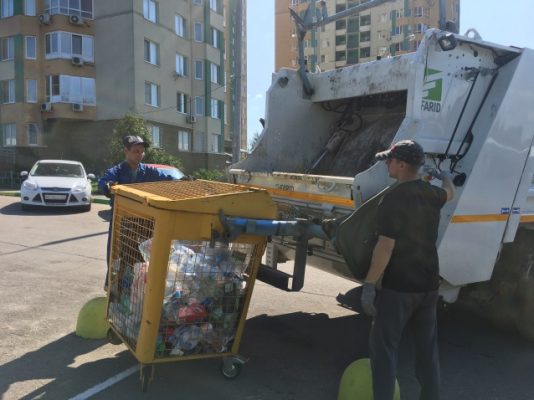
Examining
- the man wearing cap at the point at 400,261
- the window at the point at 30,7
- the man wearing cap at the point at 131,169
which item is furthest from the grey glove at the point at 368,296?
the window at the point at 30,7

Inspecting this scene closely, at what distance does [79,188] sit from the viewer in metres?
14.1

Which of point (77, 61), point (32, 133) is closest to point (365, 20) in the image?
point (77, 61)

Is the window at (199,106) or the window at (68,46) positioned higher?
the window at (68,46)

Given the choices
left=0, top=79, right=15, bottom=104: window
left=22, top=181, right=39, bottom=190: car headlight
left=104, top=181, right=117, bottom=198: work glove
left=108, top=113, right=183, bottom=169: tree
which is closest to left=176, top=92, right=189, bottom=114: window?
left=108, top=113, right=183, bottom=169: tree

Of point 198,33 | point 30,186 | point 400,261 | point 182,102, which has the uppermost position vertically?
point 198,33

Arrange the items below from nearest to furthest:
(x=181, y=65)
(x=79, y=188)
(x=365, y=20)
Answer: (x=79, y=188) → (x=181, y=65) → (x=365, y=20)

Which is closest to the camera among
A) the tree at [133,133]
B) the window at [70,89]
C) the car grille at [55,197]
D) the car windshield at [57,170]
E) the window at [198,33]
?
the car grille at [55,197]

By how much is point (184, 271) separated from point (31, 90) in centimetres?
3160

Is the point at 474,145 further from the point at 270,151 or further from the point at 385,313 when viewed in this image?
the point at 270,151

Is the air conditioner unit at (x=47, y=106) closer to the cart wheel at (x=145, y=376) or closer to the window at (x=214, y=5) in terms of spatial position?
the window at (x=214, y=5)

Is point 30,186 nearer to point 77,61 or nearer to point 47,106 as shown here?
point 47,106

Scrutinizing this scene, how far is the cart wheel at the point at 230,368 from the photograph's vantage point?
12.3 feet

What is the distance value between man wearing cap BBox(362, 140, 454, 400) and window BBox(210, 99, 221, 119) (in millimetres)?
35811

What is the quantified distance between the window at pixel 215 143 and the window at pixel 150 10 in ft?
29.5
